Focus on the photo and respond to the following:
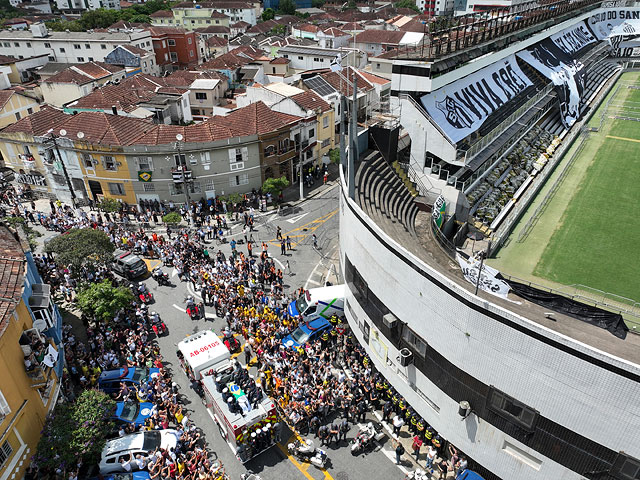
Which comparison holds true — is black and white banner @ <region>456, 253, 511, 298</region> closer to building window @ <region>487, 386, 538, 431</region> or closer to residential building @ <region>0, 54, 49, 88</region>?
building window @ <region>487, 386, 538, 431</region>

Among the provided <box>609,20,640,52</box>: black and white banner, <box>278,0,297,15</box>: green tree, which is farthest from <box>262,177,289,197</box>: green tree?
<box>278,0,297,15</box>: green tree

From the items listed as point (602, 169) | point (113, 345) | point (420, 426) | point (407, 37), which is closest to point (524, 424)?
point (420, 426)

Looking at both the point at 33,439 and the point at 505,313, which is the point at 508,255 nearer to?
the point at 505,313

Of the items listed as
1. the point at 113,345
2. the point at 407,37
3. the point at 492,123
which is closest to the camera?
the point at 113,345

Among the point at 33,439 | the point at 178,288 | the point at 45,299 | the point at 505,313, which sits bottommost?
the point at 178,288

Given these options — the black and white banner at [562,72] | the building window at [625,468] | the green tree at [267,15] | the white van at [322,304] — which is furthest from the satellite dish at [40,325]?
the green tree at [267,15]
